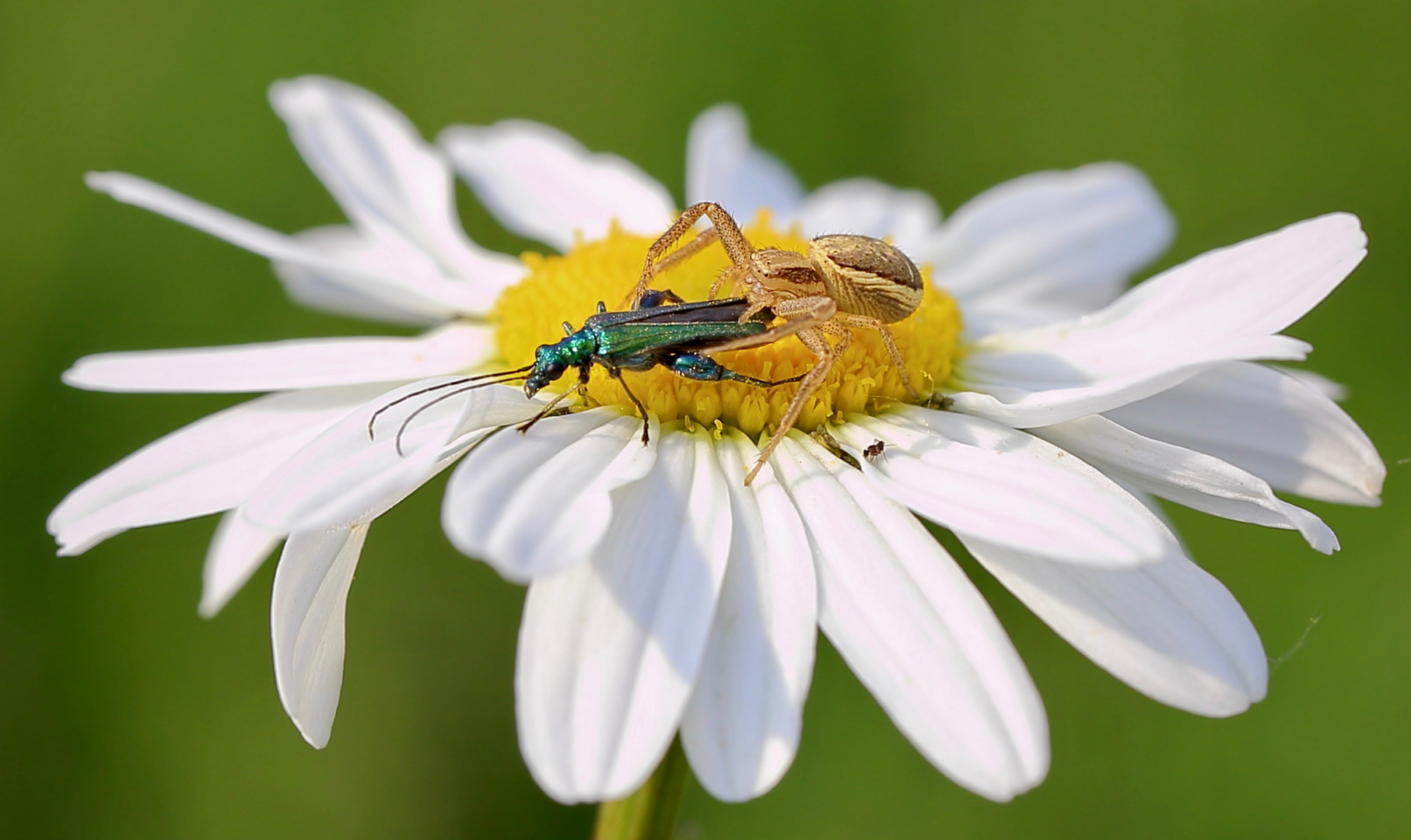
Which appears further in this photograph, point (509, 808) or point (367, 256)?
point (509, 808)

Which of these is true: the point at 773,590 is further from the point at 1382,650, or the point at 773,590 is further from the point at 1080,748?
the point at 1382,650

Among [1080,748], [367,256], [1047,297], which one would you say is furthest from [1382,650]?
[367,256]

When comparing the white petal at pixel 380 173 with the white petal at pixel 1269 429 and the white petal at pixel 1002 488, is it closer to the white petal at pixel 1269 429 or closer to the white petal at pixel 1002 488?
the white petal at pixel 1002 488

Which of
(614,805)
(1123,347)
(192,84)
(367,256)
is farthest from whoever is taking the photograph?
(192,84)

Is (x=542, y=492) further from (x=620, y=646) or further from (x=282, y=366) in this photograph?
(x=282, y=366)

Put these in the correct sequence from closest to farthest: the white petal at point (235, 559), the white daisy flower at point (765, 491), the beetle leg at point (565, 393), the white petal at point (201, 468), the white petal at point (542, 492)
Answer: the white petal at point (542, 492) → the white daisy flower at point (765, 491) → the white petal at point (201, 468) → the beetle leg at point (565, 393) → the white petal at point (235, 559)

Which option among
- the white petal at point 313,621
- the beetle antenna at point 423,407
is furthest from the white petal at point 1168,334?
the white petal at point 313,621
